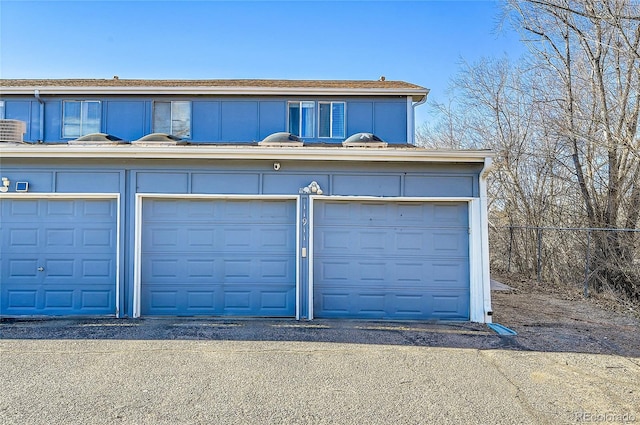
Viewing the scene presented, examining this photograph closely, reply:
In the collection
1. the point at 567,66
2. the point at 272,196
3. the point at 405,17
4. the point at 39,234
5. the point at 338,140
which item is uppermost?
the point at 405,17

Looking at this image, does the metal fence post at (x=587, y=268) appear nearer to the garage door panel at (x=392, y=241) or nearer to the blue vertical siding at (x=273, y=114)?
the garage door panel at (x=392, y=241)

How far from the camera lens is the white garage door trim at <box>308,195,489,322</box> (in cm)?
730

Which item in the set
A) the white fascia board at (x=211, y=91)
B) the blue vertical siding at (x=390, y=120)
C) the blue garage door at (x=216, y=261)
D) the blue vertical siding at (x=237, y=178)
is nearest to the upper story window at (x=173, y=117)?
the white fascia board at (x=211, y=91)

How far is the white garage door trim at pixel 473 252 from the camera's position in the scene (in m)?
7.30

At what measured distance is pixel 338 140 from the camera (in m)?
11.5

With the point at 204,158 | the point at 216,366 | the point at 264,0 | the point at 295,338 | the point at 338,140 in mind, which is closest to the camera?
the point at 216,366

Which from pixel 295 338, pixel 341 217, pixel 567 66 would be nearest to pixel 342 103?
pixel 341 217

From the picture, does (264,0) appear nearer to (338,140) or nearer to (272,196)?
(338,140)

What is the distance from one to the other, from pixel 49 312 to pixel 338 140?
25.2 feet

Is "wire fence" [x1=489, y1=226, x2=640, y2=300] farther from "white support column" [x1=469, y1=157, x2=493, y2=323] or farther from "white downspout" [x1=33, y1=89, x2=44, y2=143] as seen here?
"white downspout" [x1=33, y1=89, x2=44, y2=143]

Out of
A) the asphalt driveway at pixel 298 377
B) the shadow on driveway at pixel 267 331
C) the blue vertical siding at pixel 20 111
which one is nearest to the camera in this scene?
the asphalt driveway at pixel 298 377

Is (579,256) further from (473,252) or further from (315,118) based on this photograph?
(315,118)

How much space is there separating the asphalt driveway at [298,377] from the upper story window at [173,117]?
6369 millimetres

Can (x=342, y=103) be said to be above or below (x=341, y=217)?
above
